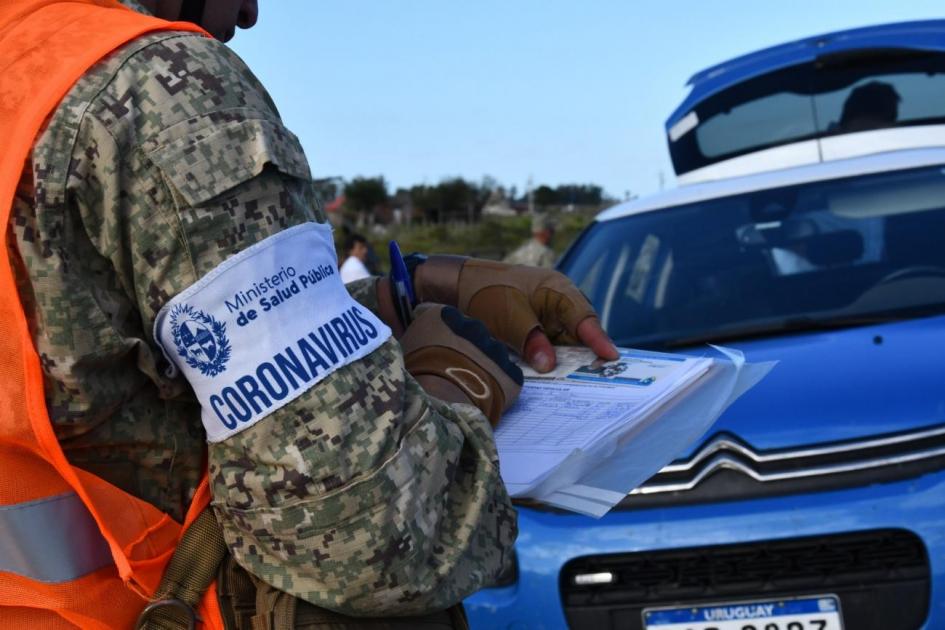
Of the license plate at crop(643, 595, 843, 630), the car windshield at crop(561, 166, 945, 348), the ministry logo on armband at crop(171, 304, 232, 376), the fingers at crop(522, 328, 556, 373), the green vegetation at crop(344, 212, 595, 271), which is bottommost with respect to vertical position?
the green vegetation at crop(344, 212, 595, 271)

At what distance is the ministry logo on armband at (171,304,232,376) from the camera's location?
2.95 ft

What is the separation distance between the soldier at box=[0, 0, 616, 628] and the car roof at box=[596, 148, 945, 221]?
2.66 metres

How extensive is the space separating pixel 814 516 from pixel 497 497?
4.46ft

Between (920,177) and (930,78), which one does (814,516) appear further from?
(930,78)

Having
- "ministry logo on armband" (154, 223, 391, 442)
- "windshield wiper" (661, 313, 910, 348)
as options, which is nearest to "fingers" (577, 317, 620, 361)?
"ministry logo on armband" (154, 223, 391, 442)

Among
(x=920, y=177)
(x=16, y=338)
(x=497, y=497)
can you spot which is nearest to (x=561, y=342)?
(x=497, y=497)

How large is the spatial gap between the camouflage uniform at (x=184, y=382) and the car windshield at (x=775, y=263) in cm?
207

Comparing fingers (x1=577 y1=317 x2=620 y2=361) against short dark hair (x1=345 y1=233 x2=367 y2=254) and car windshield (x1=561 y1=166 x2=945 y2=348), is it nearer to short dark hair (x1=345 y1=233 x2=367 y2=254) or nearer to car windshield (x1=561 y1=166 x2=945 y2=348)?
car windshield (x1=561 y1=166 x2=945 y2=348)

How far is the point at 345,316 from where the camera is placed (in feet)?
3.15

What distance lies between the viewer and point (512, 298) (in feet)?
4.46

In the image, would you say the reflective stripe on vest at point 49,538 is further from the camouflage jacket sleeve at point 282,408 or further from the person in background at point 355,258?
the person in background at point 355,258

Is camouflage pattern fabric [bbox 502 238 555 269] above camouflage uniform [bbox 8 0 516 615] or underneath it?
underneath

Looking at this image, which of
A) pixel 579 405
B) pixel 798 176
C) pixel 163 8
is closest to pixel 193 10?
pixel 163 8

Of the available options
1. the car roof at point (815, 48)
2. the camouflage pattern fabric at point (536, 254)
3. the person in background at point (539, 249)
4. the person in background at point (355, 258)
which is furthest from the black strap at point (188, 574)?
the camouflage pattern fabric at point (536, 254)
